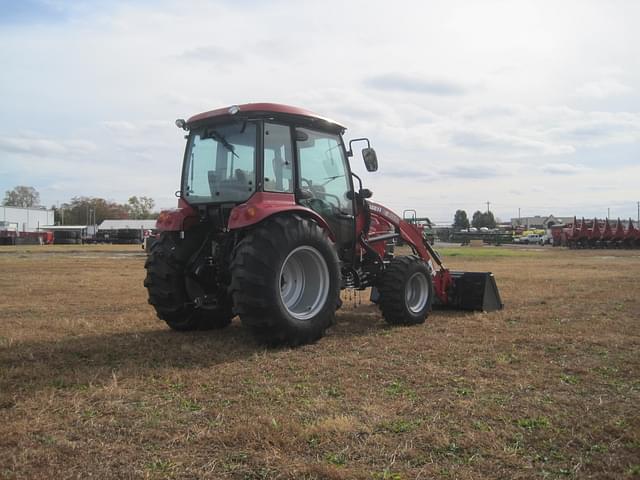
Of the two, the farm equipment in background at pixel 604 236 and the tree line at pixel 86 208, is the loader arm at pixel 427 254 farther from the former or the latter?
the tree line at pixel 86 208

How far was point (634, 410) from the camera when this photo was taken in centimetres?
444

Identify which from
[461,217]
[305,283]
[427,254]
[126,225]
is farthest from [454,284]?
[461,217]

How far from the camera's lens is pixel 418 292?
899 cm

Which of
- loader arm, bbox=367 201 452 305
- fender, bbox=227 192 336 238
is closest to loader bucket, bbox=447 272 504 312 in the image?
loader arm, bbox=367 201 452 305

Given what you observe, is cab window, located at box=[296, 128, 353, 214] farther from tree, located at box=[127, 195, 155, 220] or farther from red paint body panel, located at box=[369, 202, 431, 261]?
tree, located at box=[127, 195, 155, 220]

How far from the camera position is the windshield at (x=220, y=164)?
23.3 ft

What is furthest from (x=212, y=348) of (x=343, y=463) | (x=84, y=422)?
(x=343, y=463)

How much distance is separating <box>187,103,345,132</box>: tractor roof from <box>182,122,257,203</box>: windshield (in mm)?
152

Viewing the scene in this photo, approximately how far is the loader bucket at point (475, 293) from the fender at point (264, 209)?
3412mm

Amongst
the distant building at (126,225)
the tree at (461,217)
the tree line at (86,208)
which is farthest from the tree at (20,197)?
the tree at (461,217)

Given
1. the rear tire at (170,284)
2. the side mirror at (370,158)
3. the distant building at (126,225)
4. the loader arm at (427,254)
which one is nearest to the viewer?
the rear tire at (170,284)

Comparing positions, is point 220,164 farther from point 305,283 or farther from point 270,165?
point 305,283

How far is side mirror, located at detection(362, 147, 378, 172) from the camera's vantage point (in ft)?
26.8

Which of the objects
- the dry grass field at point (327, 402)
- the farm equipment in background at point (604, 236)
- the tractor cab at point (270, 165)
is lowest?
the dry grass field at point (327, 402)
